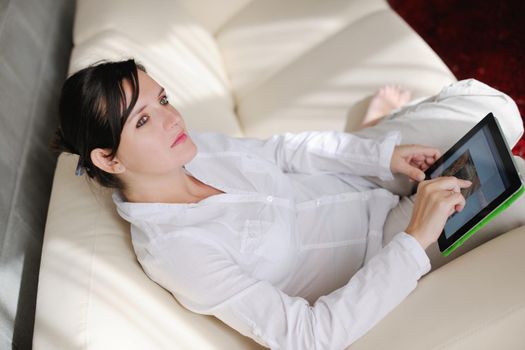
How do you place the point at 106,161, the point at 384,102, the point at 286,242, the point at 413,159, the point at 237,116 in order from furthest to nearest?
the point at 237,116
the point at 384,102
the point at 413,159
the point at 286,242
the point at 106,161

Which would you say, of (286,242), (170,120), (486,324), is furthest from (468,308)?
(170,120)

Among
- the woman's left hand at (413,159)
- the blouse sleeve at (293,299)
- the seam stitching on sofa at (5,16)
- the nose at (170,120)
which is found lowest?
the blouse sleeve at (293,299)

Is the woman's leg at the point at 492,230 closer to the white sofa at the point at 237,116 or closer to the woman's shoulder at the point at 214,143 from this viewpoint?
the white sofa at the point at 237,116

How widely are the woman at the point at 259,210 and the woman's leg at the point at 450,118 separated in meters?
0.06

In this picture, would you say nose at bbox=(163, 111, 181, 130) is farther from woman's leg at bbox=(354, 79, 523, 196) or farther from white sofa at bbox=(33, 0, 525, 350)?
woman's leg at bbox=(354, 79, 523, 196)

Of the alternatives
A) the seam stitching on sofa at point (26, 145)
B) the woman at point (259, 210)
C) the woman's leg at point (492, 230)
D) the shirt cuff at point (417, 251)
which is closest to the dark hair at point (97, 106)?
the woman at point (259, 210)

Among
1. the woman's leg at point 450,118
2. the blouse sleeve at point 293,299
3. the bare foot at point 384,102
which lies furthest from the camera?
the bare foot at point 384,102

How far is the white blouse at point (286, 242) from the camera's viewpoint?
41.9 inches

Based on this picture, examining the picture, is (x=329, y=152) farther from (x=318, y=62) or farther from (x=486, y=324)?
(x=486, y=324)

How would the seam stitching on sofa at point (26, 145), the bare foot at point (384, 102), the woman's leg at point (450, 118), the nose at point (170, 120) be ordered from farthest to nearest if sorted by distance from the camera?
the bare foot at point (384, 102), the woman's leg at point (450, 118), the seam stitching on sofa at point (26, 145), the nose at point (170, 120)

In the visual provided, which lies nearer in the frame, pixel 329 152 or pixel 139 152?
pixel 139 152

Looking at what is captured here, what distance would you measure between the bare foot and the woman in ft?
0.66

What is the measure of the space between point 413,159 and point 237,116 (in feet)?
2.45

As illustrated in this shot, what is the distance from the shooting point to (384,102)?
5.34 feet
